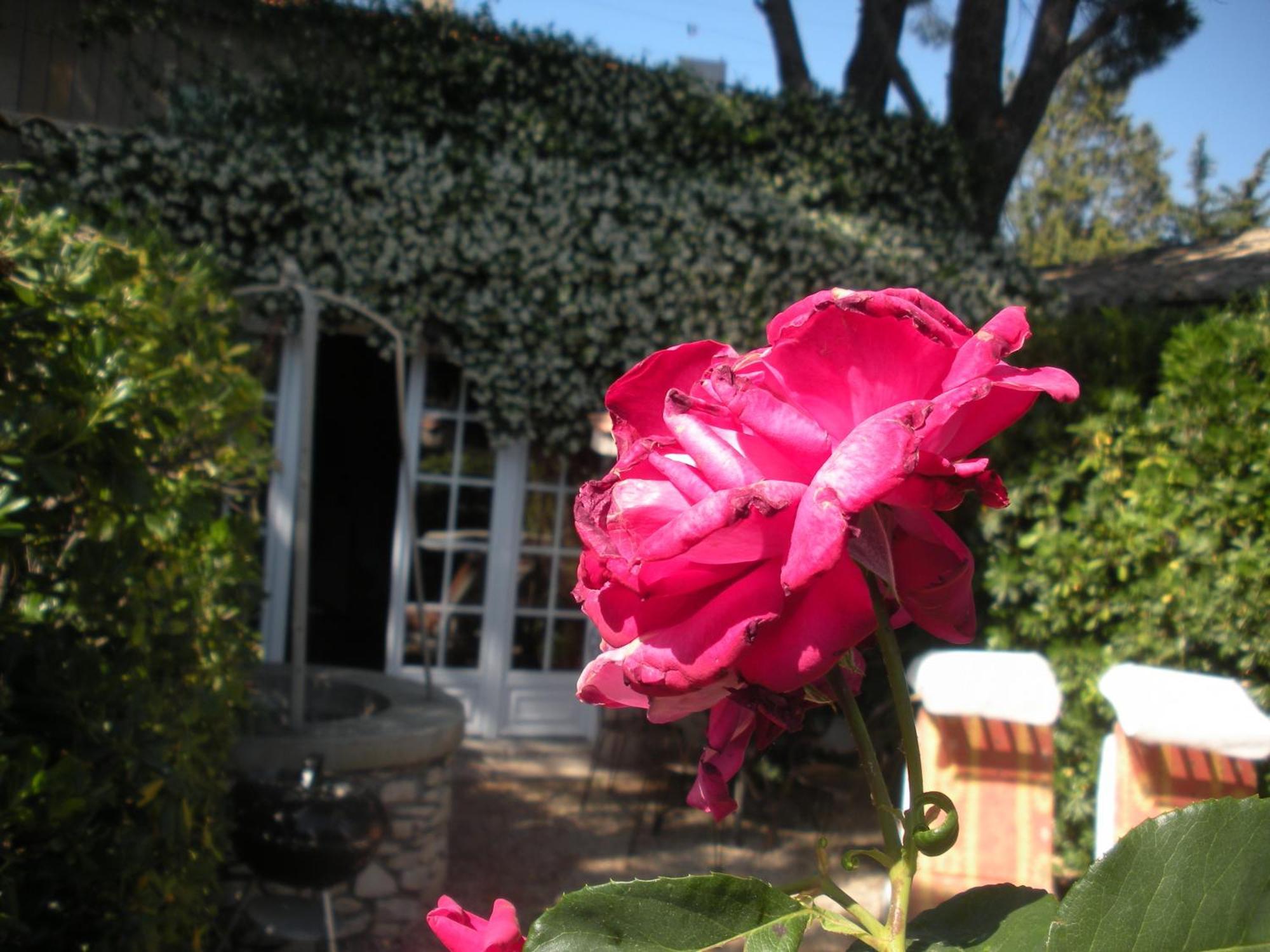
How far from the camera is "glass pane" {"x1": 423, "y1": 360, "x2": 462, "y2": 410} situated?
7512 mm

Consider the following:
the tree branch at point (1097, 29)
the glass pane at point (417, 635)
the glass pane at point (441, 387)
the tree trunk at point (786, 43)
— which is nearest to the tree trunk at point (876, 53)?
the tree trunk at point (786, 43)

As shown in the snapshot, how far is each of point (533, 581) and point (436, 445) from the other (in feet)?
3.92

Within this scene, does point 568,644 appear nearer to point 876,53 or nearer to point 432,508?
point 432,508

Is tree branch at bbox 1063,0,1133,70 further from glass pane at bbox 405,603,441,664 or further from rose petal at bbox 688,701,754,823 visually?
rose petal at bbox 688,701,754,823

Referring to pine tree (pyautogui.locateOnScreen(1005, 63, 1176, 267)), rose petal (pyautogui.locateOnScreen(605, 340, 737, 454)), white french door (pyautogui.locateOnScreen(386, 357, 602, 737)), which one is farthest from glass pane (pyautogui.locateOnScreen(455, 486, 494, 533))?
pine tree (pyautogui.locateOnScreen(1005, 63, 1176, 267))

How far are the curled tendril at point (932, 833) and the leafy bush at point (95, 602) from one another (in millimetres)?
1304

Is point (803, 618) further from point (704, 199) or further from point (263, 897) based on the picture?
point (704, 199)

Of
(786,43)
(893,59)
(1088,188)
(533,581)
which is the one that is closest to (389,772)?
(533,581)

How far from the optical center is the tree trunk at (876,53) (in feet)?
29.8

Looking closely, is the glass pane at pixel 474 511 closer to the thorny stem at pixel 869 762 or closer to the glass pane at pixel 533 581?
the glass pane at pixel 533 581

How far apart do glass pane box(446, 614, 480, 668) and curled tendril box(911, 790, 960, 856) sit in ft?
23.9

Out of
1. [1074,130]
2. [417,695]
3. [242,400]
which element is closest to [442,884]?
[417,695]

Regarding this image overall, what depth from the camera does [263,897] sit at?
424cm

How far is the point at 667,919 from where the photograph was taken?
406 millimetres
